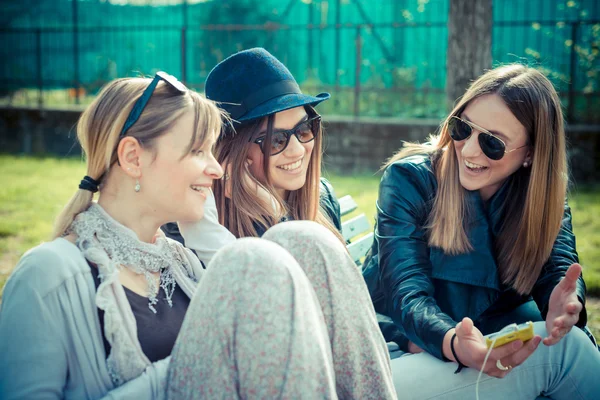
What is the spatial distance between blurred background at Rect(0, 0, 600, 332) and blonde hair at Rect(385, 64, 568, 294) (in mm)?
4202

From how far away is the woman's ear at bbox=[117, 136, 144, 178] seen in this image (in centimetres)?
210

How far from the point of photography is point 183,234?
262 centimetres


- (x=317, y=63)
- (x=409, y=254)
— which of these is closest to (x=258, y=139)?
(x=409, y=254)

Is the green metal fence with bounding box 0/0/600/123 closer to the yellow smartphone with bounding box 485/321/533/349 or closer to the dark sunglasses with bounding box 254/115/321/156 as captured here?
the dark sunglasses with bounding box 254/115/321/156

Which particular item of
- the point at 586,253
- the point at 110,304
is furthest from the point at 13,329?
the point at 586,253

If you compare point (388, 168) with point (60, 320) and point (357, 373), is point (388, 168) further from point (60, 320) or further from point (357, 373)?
point (60, 320)

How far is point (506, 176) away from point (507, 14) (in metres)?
9.61

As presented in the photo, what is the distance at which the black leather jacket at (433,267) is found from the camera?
2.82 meters

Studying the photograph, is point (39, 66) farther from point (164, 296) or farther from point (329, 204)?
point (164, 296)

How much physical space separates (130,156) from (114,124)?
0.11 m

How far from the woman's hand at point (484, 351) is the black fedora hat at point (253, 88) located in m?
1.18

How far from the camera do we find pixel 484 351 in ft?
7.60

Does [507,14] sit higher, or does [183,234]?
[507,14]

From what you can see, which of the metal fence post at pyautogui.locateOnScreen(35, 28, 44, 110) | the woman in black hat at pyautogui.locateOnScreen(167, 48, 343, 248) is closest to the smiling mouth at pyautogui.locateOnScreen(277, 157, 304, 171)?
the woman in black hat at pyautogui.locateOnScreen(167, 48, 343, 248)
